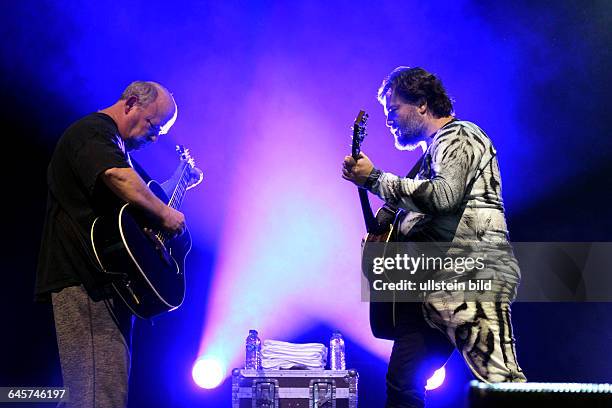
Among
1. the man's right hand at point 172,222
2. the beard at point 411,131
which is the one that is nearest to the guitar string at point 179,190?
the man's right hand at point 172,222

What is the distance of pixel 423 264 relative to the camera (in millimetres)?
3000

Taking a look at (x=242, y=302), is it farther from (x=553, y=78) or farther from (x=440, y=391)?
(x=553, y=78)

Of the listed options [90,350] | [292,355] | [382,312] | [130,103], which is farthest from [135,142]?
[292,355]

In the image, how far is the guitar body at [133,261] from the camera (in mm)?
→ 2834

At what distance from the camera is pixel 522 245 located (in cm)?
503

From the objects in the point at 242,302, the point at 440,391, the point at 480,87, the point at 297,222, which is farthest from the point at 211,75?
the point at 440,391

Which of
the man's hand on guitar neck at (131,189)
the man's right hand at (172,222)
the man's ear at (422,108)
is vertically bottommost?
the man's right hand at (172,222)

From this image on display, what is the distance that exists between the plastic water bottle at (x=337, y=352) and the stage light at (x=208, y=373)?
777 millimetres

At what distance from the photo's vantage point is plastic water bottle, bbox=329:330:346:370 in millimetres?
4738

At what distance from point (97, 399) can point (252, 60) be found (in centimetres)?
302

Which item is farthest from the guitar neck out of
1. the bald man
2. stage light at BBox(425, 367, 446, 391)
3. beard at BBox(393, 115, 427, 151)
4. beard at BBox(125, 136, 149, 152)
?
stage light at BBox(425, 367, 446, 391)

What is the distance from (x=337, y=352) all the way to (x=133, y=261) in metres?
2.26

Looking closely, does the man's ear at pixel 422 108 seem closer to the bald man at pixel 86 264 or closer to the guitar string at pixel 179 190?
the bald man at pixel 86 264

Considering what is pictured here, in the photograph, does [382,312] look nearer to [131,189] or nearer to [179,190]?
[131,189]
